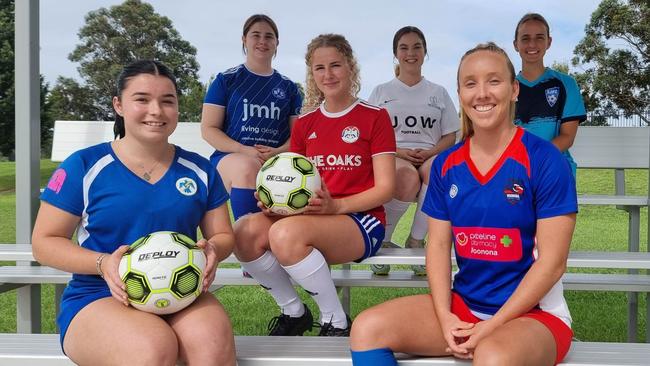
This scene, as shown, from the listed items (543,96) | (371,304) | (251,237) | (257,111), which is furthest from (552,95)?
(371,304)

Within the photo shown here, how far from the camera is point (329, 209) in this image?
2.89m

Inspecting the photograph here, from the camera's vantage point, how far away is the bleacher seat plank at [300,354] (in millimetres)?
2168

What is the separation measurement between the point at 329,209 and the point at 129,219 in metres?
0.98

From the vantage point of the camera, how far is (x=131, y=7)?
43906 millimetres

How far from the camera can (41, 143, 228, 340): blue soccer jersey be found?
2146 millimetres

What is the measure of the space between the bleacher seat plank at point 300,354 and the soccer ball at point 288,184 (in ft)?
1.94

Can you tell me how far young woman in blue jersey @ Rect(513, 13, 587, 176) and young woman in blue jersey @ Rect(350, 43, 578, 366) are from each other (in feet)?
5.55

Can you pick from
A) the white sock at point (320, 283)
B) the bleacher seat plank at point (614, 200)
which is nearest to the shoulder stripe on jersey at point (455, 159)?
the white sock at point (320, 283)

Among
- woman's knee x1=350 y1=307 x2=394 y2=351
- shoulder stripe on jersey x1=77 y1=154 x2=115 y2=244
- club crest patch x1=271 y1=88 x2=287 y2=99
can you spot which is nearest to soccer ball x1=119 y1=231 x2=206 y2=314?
shoulder stripe on jersey x1=77 y1=154 x2=115 y2=244

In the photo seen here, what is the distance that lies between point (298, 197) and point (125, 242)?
82 centimetres

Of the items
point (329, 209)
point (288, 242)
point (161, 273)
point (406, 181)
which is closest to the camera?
point (161, 273)

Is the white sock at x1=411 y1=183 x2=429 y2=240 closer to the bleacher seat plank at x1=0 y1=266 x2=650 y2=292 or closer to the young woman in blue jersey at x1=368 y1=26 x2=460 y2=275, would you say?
the young woman in blue jersey at x1=368 y1=26 x2=460 y2=275

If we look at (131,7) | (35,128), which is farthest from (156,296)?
(131,7)

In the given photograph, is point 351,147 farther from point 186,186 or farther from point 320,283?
point 186,186
